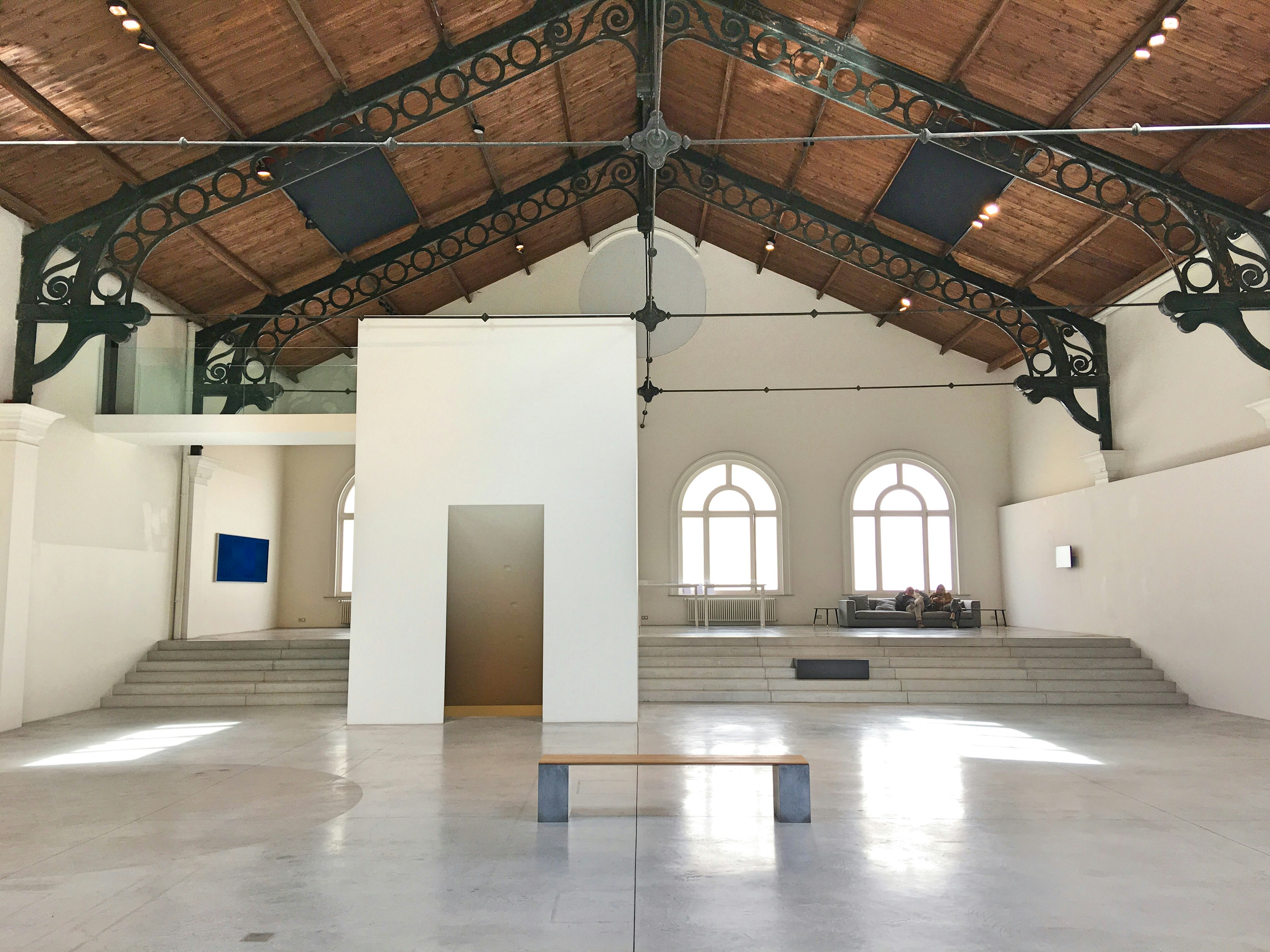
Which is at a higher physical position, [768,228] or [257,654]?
[768,228]

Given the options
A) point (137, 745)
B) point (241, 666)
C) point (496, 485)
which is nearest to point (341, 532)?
point (241, 666)

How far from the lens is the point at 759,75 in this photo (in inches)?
438

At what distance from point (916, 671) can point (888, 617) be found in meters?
3.61

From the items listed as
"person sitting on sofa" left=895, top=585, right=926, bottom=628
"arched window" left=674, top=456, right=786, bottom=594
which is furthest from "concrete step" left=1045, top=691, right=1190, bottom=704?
"arched window" left=674, top=456, right=786, bottom=594

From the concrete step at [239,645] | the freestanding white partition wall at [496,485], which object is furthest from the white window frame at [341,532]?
the freestanding white partition wall at [496,485]

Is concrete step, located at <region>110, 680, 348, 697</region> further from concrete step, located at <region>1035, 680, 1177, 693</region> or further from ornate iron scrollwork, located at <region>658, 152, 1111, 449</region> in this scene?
concrete step, located at <region>1035, 680, 1177, 693</region>

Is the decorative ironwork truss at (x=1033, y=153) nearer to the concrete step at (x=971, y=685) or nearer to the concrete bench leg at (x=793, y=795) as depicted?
the concrete step at (x=971, y=685)

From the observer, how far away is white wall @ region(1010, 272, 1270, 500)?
10.0 meters

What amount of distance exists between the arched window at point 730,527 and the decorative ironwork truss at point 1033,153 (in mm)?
7806

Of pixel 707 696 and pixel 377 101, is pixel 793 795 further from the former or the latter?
pixel 377 101

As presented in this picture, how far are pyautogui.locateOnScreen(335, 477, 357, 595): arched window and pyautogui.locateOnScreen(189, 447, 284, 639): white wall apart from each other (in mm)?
941

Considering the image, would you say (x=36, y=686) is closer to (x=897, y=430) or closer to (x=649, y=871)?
(x=649, y=871)

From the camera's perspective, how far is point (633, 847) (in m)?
4.66

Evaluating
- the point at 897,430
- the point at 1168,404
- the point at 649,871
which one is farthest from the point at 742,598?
the point at 649,871
